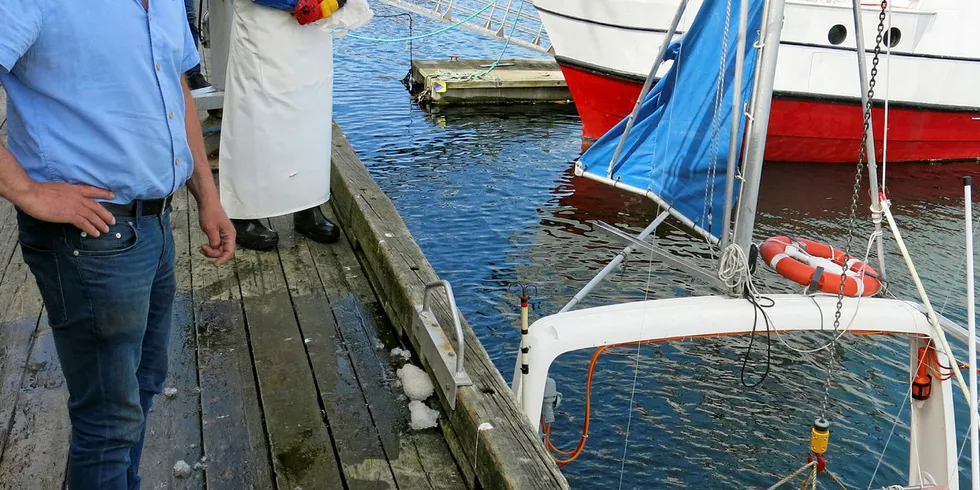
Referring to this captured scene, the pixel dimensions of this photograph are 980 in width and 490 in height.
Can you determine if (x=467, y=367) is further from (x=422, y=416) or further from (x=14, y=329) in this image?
(x=14, y=329)

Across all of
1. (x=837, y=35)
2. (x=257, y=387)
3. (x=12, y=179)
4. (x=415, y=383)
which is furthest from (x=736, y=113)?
(x=837, y=35)

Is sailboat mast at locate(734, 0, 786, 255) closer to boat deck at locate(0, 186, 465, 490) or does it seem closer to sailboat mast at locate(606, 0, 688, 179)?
sailboat mast at locate(606, 0, 688, 179)

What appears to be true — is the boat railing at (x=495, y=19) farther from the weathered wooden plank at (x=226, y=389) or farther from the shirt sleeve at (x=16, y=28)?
the shirt sleeve at (x=16, y=28)

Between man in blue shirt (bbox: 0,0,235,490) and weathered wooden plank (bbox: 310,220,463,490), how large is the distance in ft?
3.04

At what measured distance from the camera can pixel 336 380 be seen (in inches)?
128

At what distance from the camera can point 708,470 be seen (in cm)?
531

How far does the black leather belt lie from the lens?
192cm

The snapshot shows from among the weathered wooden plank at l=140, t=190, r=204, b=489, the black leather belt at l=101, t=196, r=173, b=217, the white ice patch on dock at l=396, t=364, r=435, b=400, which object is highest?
the black leather belt at l=101, t=196, r=173, b=217

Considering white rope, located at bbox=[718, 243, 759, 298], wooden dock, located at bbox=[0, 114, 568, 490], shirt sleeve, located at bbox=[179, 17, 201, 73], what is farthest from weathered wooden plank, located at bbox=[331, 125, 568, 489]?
white rope, located at bbox=[718, 243, 759, 298]

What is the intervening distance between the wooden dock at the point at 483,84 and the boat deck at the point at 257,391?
1079 centimetres

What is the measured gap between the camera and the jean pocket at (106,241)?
1856 millimetres

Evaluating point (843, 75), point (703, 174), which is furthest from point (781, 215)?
point (703, 174)

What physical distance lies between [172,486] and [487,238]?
6537mm

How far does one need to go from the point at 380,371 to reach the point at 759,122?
2.22 m
